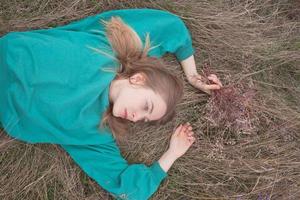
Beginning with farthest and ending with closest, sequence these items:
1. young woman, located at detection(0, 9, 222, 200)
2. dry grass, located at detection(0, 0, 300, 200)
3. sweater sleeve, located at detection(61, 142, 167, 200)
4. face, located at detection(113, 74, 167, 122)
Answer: dry grass, located at detection(0, 0, 300, 200) < sweater sleeve, located at detection(61, 142, 167, 200) < young woman, located at detection(0, 9, 222, 200) < face, located at detection(113, 74, 167, 122)

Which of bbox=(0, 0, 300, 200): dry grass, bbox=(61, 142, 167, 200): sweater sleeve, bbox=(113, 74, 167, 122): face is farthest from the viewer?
bbox=(0, 0, 300, 200): dry grass

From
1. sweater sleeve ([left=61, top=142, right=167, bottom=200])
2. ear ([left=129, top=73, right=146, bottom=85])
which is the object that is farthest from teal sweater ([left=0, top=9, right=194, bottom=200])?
ear ([left=129, top=73, right=146, bottom=85])

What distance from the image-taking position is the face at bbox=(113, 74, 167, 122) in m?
1.91

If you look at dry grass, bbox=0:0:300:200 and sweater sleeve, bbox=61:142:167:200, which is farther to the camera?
dry grass, bbox=0:0:300:200

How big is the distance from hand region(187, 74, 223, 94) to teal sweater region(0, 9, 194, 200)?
0.45 feet

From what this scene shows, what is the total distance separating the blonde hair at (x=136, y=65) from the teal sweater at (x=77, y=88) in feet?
0.17

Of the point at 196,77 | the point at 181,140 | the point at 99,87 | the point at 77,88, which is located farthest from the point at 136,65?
the point at 181,140

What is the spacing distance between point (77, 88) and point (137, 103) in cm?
35

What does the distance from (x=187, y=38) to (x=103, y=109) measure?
0.61 m

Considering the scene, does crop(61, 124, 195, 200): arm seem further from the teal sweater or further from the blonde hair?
the blonde hair

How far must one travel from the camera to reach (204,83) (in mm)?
2328

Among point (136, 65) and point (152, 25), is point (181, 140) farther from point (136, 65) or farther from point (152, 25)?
point (152, 25)

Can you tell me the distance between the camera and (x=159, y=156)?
93.1 inches

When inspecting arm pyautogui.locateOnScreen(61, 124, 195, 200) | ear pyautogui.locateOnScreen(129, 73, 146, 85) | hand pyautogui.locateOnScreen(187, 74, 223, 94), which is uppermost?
ear pyautogui.locateOnScreen(129, 73, 146, 85)
